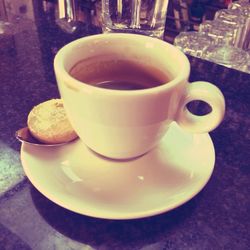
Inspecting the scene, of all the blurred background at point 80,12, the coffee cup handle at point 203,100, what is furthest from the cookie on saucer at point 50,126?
the blurred background at point 80,12

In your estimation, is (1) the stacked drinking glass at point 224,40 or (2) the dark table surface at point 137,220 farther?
(1) the stacked drinking glass at point 224,40

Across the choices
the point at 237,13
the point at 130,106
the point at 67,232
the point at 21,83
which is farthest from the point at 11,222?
the point at 237,13

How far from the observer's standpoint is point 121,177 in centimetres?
34

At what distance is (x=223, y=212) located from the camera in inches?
13.2

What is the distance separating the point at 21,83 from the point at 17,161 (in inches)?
7.5

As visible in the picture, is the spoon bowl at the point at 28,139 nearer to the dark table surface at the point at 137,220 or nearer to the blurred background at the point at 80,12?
the dark table surface at the point at 137,220

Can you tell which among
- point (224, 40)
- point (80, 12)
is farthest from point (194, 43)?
point (80, 12)

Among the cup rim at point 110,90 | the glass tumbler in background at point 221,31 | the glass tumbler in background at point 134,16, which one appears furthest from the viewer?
the glass tumbler in background at point 221,31

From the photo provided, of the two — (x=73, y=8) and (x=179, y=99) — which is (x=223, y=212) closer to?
(x=179, y=99)

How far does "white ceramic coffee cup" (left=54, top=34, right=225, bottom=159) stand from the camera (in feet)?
0.95

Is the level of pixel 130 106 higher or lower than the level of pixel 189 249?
higher

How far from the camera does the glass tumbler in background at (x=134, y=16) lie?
2.40ft

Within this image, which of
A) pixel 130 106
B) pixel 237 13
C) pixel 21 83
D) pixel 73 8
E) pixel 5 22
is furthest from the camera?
pixel 237 13

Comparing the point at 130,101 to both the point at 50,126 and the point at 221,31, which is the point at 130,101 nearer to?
the point at 50,126
